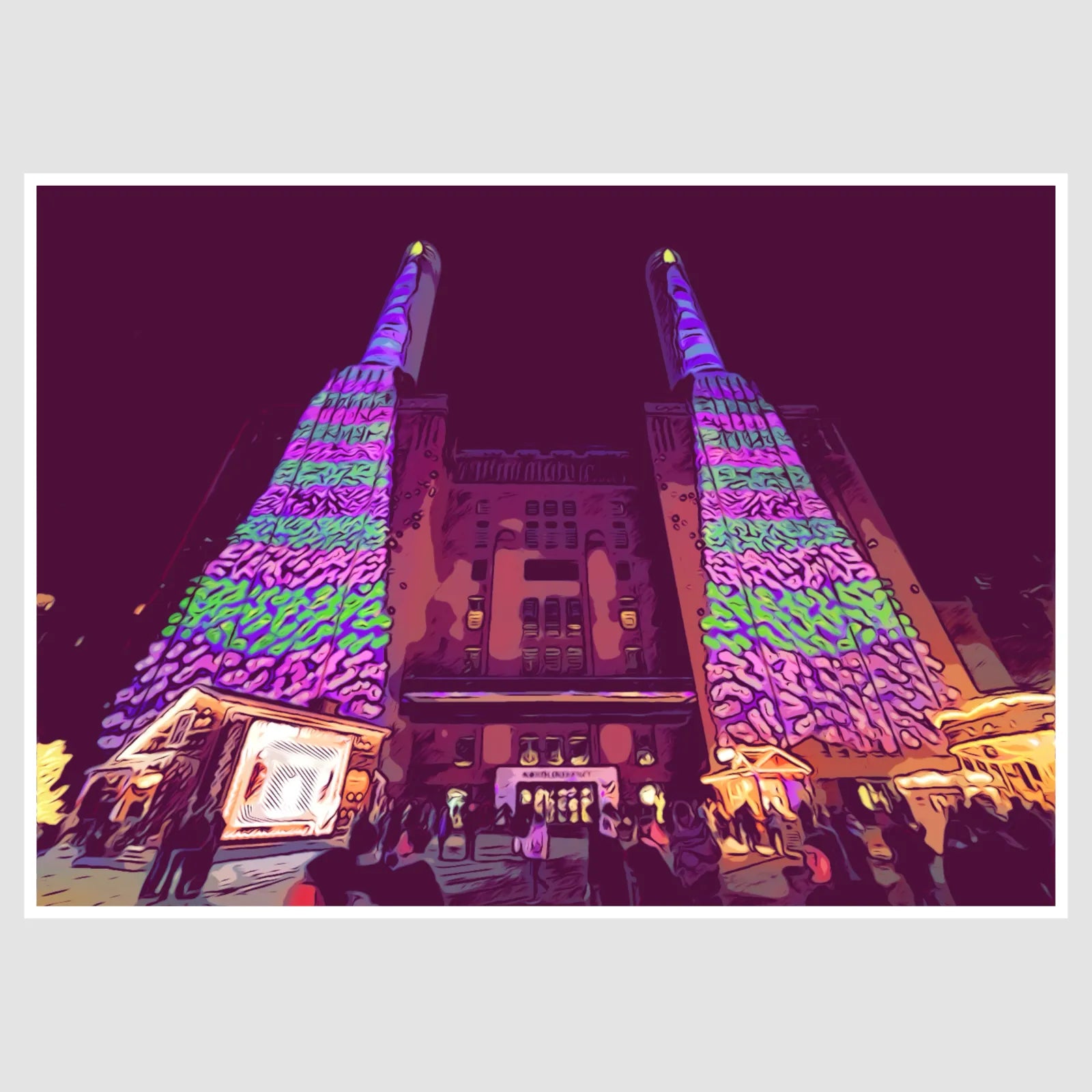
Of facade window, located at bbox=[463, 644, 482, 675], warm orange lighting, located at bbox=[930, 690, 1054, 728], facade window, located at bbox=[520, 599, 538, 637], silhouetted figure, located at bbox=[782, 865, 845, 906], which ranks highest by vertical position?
facade window, located at bbox=[520, 599, 538, 637]

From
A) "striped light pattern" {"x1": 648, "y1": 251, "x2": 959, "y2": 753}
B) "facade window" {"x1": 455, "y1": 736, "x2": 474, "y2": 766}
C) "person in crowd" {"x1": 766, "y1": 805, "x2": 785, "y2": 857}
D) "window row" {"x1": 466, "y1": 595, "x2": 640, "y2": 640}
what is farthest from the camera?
"window row" {"x1": 466, "y1": 595, "x2": 640, "y2": 640}

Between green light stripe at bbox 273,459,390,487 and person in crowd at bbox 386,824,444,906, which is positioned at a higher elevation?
green light stripe at bbox 273,459,390,487

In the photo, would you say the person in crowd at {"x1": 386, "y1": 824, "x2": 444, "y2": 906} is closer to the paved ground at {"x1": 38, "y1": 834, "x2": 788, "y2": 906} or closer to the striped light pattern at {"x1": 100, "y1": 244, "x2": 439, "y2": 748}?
the paved ground at {"x1": 38, "y1": 834, "x2": 788, "y2": 906}

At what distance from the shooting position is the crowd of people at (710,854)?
13.6 feet

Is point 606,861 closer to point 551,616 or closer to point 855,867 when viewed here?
point 855,867

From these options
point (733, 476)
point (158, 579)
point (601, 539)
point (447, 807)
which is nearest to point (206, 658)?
point (158, 579)

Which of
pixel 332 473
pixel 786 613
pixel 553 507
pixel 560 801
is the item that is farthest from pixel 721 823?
pixel 332 473

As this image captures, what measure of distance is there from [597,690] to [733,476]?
2686mm

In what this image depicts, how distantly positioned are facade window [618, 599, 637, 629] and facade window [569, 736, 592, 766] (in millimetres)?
1708

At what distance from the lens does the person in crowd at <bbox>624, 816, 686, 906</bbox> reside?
411 cm

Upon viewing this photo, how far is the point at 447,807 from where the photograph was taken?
4.52 metres

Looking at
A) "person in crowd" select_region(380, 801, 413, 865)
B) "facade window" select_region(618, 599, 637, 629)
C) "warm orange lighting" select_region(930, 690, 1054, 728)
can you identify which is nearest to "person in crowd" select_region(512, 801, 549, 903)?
"person in crowd" select_region(380, 801, 413, 865)

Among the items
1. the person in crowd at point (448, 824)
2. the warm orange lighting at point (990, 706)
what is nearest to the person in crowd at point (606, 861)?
the person in crowd at point (448, 824)
